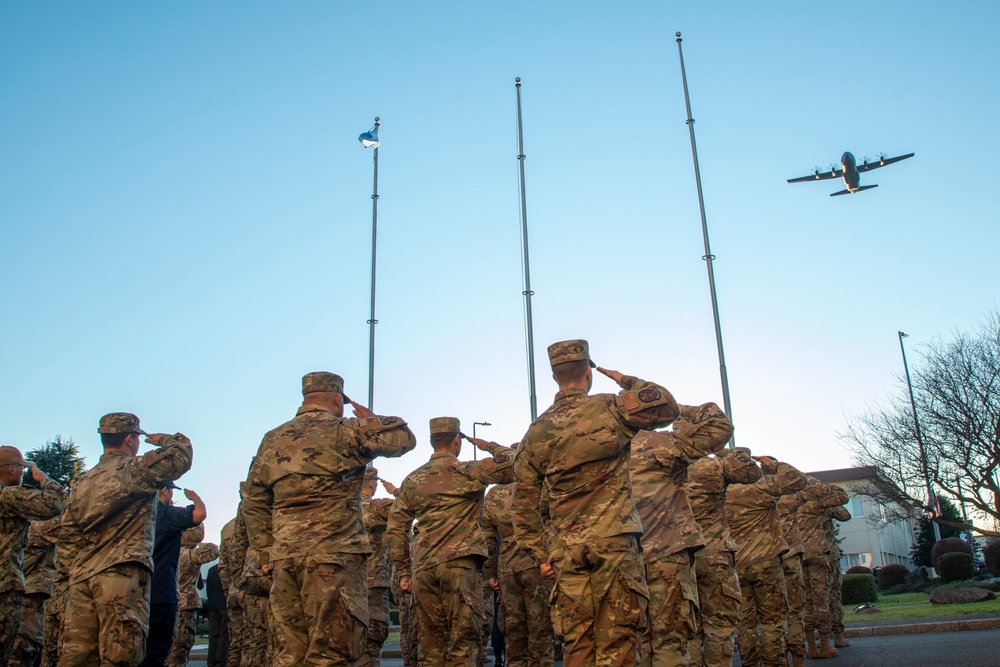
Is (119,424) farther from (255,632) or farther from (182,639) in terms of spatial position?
(182,639)

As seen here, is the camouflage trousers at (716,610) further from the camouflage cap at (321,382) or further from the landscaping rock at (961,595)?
the landscaping rock at (961,595)

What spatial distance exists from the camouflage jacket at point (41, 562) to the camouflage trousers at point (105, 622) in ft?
9.26

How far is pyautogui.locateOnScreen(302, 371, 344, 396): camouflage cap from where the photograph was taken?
674 cm

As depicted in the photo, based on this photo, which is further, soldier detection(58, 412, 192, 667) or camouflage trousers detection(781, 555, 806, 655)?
camouflage trousers detection(781, 555, 806, 655)

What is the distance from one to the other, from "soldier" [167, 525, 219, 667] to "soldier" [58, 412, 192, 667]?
17.6ft

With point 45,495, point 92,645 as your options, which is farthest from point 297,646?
point 45,495

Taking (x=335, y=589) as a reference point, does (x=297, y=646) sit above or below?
below

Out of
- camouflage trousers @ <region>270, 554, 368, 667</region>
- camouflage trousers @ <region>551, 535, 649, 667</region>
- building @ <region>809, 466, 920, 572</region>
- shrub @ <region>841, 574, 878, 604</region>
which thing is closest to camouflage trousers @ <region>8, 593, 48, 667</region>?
camouflage trousers @ <region>270, 554, 368, 667</region>

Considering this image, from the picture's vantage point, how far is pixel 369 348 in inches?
626

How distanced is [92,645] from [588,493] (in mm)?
4005

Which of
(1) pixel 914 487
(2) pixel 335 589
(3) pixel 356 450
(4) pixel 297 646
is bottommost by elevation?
(4) pixel 297 646

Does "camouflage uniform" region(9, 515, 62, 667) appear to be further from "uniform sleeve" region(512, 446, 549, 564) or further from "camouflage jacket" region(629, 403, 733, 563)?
"camouflage jacket" region(629, 403, 733, 563)

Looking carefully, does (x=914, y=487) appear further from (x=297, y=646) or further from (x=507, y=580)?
(x=297, y=646)

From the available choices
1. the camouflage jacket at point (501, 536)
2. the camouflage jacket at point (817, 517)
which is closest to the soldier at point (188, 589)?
the camouflage jacket at point (501, 536)
